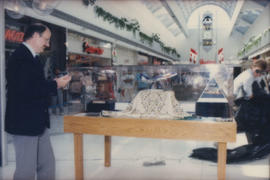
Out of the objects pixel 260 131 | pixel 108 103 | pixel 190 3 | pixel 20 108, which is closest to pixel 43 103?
pixel 20 108

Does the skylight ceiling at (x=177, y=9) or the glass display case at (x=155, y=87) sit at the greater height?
the skylight ceiling at (x=177, y=9)

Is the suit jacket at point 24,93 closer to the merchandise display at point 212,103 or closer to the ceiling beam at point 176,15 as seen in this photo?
the merchandise display at point 212,103

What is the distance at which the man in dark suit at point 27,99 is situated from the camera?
1624 millimetres

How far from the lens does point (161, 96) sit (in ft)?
7.55

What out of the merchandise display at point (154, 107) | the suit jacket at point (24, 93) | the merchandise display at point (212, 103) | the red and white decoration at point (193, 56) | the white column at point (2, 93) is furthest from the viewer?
the red and white decoration at point (193, 56)

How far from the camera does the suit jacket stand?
162cm

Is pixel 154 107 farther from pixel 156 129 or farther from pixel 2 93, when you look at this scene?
pixel 2 93

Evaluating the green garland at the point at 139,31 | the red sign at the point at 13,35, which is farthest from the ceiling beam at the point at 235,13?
the red sign at the point at 13,35

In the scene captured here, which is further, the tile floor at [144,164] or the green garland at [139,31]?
the green garland at [139,31]

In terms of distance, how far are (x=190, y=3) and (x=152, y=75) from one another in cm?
160

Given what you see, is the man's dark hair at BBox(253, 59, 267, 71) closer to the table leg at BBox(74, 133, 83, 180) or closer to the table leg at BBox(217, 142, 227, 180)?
the table leg at BBox(217, 142, 227, 180)

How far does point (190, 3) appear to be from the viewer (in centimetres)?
337

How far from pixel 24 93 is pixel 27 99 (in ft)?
0.17

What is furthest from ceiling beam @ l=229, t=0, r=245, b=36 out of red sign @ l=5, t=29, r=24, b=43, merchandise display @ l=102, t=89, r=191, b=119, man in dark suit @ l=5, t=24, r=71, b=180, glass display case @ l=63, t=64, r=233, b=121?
red sign @ l=5, t=29, r=24, b=43
